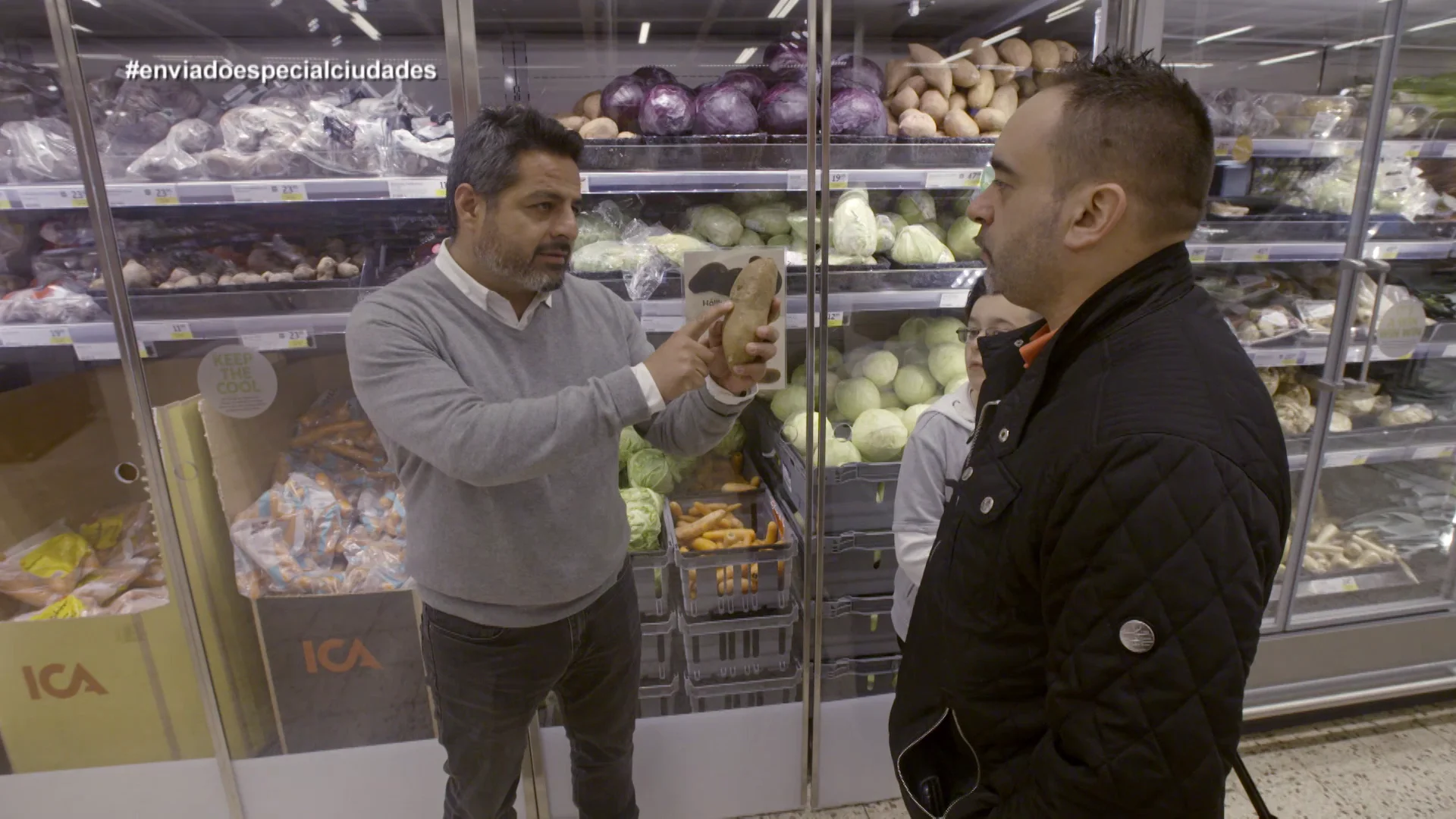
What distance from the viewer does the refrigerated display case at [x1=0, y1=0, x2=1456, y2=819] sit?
190cm

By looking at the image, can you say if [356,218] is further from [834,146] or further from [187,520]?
[834,146]

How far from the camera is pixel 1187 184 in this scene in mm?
876

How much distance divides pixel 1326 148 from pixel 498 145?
238 centimetres

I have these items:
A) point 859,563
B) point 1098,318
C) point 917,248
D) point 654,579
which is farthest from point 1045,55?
point 654,579

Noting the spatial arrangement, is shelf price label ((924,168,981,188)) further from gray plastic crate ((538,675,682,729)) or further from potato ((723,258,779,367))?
gray plastic crate ((538,675,682,729))

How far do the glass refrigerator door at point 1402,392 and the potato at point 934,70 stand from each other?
1402mm

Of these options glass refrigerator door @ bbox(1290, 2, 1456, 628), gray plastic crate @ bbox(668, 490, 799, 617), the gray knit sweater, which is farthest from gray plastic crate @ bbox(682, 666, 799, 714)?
glass refrigerator door @ bbox(1290, 2, 1456, 628)

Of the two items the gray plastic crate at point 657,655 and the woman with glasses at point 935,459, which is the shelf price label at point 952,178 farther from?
the gray plastic crate at point 657,655

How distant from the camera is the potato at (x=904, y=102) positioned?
215 cm

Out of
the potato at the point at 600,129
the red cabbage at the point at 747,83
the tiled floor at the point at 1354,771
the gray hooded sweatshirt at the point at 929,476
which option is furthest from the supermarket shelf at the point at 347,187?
the tiled floor at the point at 1354,771

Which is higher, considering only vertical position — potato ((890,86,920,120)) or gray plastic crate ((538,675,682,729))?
potato ((890,86,920,120))

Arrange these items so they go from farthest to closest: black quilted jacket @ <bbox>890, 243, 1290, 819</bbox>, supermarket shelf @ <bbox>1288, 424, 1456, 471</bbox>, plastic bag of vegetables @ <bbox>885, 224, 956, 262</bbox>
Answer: supermarket shelf @ <bbox>1288, 424, 1456, 471</bbox> → plastic bag of vegetables @ <bbox>885, 224, 956, 262</bbox> → black quilted jacket @ <bbox>890, 243, 1290, 819</bbox>

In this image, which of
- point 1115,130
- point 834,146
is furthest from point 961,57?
point 1115,130

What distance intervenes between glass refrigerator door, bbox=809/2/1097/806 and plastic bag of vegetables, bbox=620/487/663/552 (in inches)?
17.7
